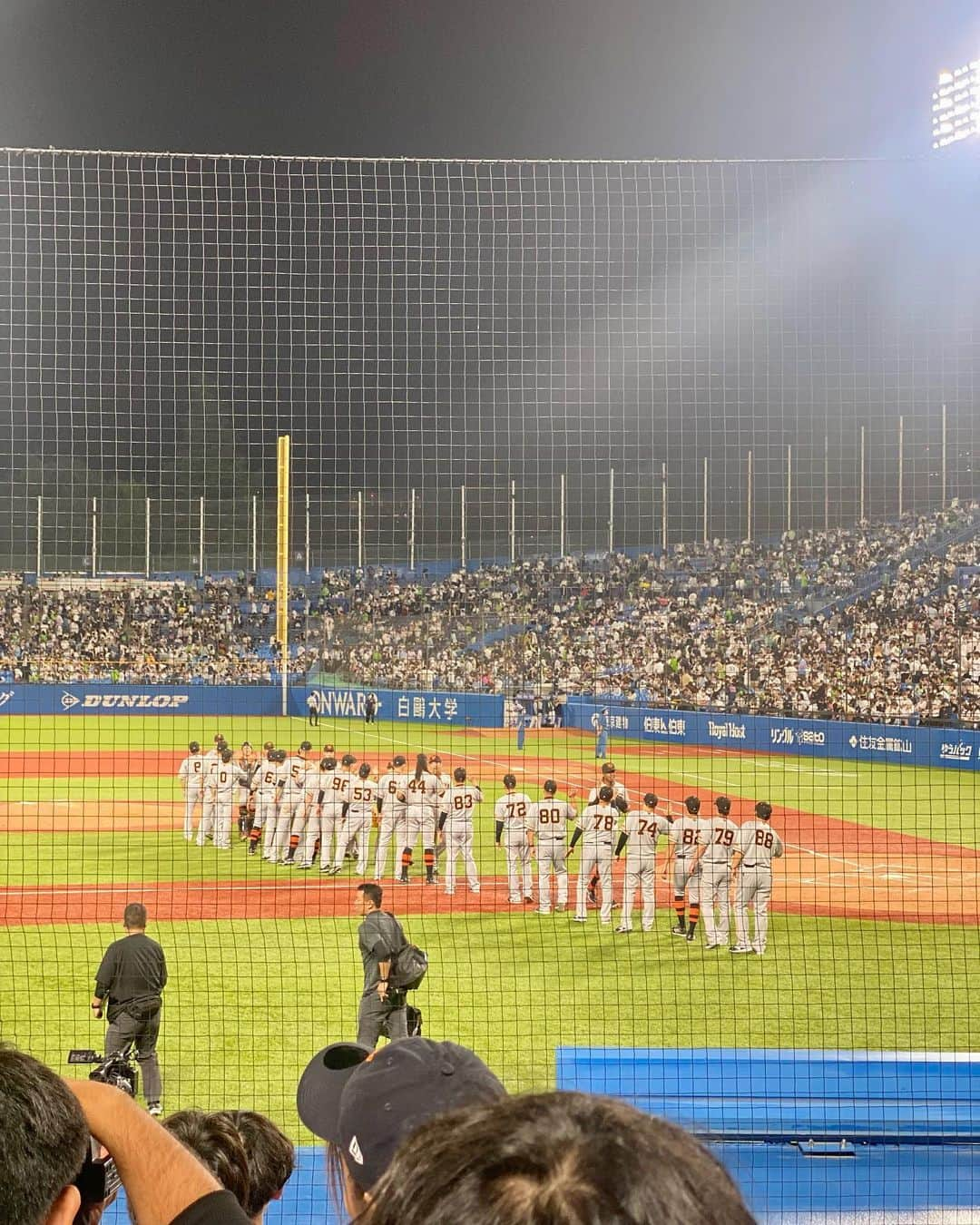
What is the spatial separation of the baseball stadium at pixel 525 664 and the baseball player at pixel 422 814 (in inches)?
2.8

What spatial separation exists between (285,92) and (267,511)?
11.3 metres

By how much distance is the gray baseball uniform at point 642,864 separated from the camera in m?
12.1

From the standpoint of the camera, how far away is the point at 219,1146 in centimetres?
242

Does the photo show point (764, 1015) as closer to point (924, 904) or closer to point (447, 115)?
point (924, 904)

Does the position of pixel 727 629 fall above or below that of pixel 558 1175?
above

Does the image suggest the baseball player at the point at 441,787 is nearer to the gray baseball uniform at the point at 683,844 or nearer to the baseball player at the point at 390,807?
the baseball player at the point at 390,807

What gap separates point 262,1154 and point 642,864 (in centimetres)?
1010

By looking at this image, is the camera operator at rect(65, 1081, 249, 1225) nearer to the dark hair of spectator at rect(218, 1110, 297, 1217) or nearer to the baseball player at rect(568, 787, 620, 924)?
the dark hair of spectator at rect(218, 1110, 297, 1217)

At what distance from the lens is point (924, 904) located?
14.3 meters

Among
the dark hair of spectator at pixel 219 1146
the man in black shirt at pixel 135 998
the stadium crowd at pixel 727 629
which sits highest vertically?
the stadium crowd at pixel 727 629

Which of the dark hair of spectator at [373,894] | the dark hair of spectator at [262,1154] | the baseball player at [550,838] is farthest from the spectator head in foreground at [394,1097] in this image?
the baseball player at [550,838]

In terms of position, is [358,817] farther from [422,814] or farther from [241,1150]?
[241,1150]

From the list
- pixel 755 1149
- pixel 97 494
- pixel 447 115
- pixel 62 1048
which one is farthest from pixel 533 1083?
pixel 97 494

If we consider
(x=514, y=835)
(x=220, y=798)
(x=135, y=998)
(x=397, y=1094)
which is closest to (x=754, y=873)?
(x=514, y=835)
